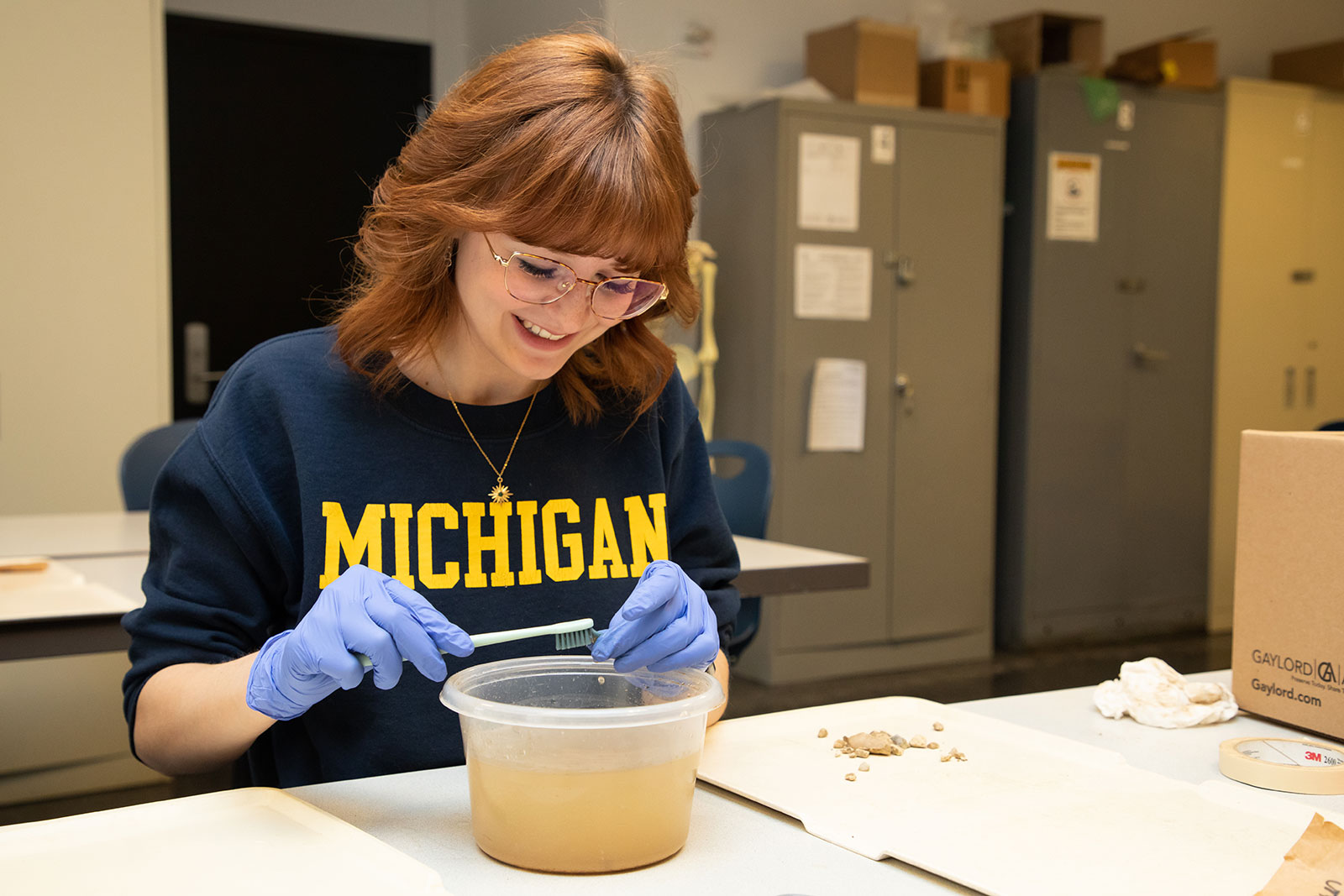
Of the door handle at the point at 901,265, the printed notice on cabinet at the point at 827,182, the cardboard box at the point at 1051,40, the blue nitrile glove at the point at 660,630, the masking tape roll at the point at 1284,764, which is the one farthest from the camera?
the cardboard box at the point at 1051,40

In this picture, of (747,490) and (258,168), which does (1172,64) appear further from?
(258,168)

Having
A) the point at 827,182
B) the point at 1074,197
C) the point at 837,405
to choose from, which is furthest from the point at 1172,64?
the point at 837,405

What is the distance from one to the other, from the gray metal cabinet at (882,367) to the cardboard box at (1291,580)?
9.06 feet

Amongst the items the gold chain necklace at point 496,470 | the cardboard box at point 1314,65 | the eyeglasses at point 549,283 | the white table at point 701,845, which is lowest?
the white table at point 701,845

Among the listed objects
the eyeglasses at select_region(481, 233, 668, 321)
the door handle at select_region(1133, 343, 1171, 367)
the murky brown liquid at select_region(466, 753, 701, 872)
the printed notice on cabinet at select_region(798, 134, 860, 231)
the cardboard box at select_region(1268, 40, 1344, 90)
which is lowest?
the murky brown liquid at select_region(466, 753, 701, 872)

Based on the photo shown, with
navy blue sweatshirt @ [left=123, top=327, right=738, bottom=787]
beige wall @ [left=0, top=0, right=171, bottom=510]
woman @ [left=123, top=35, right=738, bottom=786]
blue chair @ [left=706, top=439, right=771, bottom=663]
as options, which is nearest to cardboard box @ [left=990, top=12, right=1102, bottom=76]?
blue chair @ [left=706, top=439, right=771, bottom=663]

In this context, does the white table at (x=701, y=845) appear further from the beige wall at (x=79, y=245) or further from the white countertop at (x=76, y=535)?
the beige wall at (x=79, y=245)

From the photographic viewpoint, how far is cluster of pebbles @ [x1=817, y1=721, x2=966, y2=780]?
3.39 feet

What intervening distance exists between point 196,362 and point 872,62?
2.82m

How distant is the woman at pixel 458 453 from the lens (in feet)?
3.26

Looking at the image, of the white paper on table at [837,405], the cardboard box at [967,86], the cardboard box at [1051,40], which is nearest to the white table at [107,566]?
the white paper on table at [837,405]

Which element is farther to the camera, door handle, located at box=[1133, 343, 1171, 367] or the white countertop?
door handle, located at box=[1133, 343, 1171, 367]

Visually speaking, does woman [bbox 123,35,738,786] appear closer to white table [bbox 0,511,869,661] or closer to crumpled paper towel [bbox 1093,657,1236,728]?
crumpled paper towel [bbox 1093,657,1236,728]

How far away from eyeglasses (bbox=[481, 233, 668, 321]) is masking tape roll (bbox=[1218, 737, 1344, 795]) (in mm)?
691
